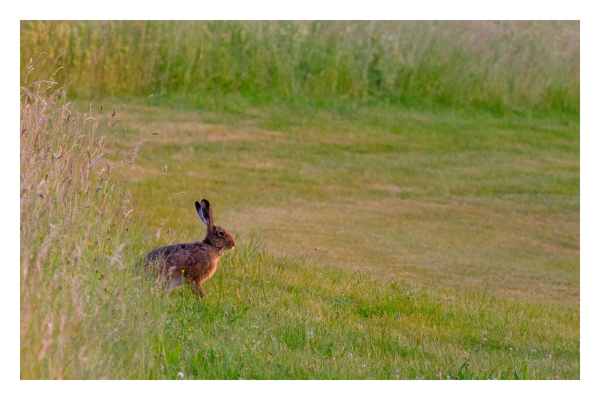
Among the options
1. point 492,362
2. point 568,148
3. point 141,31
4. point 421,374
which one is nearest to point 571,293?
point 492,362

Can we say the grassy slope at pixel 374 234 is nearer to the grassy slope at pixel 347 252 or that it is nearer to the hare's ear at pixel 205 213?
the grassy slope at pixel 347 252

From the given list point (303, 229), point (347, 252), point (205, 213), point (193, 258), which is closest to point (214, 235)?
point (205, 213)

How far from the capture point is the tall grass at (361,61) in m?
10.2

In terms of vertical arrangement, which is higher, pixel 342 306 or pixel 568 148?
pixel 568 148

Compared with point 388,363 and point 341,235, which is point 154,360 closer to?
point 388,363

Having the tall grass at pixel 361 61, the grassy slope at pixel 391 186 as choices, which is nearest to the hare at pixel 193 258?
the grassy slope at pixel 391 186

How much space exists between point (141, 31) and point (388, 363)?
22.7 feet

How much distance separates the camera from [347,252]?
7484 millimetres

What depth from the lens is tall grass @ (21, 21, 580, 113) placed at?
1024 cm

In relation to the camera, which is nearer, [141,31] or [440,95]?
[141,31]

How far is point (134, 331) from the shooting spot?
4039 mm

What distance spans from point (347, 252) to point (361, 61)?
4351 mm

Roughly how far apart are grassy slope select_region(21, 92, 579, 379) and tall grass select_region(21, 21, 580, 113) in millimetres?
385

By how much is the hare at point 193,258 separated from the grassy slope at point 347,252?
0.15 m
